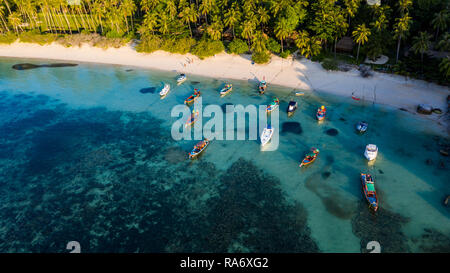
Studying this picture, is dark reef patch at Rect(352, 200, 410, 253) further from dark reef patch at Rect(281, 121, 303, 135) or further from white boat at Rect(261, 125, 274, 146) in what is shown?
dark reef patch at Rect(281, 121, 303, 135)

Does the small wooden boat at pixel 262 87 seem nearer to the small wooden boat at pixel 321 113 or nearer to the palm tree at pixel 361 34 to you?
the small wooden boat at pixel 321 113

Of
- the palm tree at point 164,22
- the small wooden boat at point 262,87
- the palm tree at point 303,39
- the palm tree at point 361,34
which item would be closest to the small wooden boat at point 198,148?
the small wooden boat at point 262,87

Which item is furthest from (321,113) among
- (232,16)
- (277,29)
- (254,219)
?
(232,16)

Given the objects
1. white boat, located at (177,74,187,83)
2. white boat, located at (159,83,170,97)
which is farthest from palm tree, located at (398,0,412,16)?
white boat, located at (159,83,170,97)

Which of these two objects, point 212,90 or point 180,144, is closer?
point 180,144

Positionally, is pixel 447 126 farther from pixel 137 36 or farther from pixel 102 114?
pixel 137 36

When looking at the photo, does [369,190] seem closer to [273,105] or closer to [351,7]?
[273,105]
